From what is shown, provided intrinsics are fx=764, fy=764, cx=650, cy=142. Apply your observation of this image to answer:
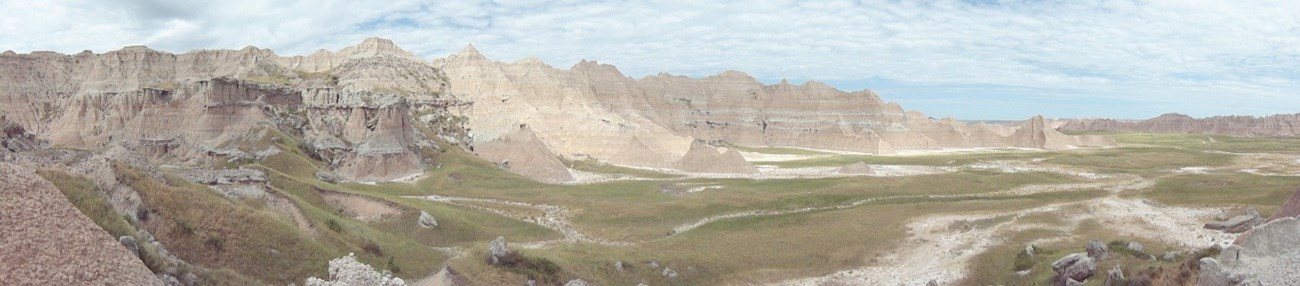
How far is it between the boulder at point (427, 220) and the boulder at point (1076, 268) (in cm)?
2547

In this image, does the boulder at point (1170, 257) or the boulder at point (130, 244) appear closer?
the boulder at point (130, 244)

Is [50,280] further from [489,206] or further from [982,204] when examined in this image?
[982,204]

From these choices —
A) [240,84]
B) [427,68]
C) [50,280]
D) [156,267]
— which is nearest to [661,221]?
[156,267]

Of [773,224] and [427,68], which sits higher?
[427,68]

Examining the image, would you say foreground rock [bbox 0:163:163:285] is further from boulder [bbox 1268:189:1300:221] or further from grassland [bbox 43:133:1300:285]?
boulder [bbox 1268:189:1300:221]

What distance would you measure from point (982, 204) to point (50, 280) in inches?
1813

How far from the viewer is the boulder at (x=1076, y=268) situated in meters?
21.3

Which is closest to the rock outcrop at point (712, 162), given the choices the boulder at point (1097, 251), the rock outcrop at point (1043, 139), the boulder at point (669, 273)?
the boulder at point (669, 273)

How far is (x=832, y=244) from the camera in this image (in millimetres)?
34125

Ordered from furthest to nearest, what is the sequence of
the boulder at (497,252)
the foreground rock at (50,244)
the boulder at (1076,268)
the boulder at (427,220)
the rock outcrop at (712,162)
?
1. the rock outcrop at (712,162)
2. the boulder at (427,220)
3. the boulder at (497,252)
4. the boulder at (1076,268)
5. the foreground rock at (50,244)

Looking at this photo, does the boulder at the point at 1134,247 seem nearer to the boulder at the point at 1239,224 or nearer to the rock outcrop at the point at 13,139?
the boulder at the point at 1239,224

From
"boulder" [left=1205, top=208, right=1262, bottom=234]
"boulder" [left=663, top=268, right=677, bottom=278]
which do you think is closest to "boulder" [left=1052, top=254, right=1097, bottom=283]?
"boulder" [left=663, top=268, right=677, bottom=278]

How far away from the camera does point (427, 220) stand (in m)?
35.3

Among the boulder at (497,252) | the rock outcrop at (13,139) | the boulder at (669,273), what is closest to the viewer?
the boulder at (497,252)
